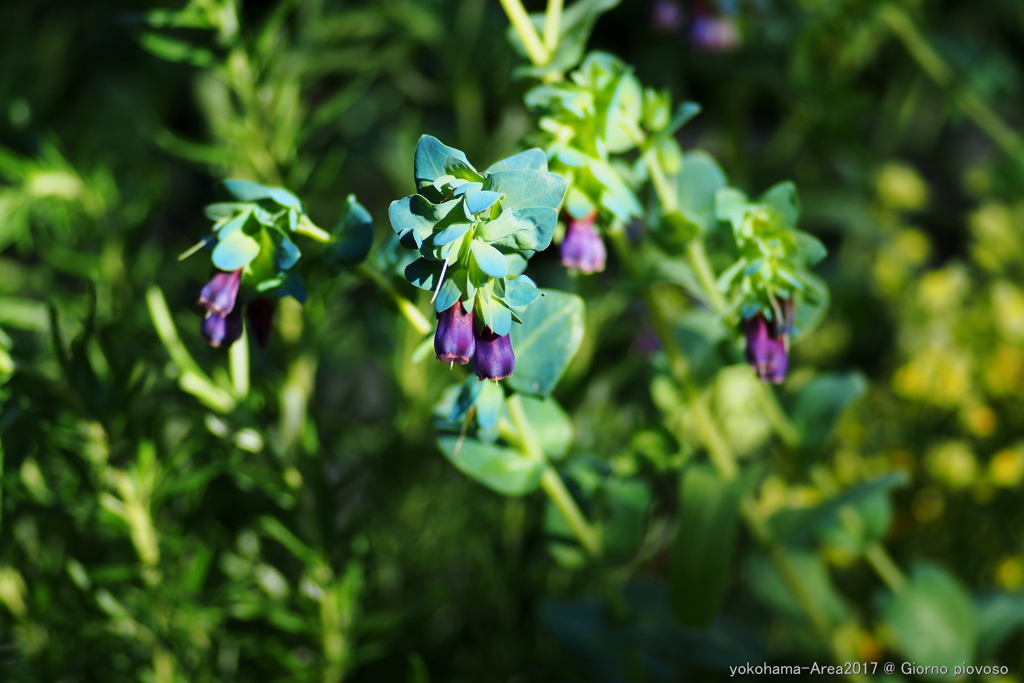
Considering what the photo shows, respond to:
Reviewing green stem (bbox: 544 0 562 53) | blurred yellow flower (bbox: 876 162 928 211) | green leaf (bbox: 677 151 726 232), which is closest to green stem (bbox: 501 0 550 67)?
green stem (bbox: 544 0 562 53)

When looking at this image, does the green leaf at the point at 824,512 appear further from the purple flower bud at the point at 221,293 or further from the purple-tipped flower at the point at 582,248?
the purple flower bud at the point at 221,293

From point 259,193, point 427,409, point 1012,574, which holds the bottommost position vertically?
point 1012,574

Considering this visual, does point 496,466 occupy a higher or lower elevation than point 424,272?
lower

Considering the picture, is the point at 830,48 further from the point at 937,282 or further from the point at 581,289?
the point at 581,289

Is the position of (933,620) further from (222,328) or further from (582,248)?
(222,328)

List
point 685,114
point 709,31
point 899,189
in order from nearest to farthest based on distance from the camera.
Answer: point 685,114
point 709,31
point 899,189

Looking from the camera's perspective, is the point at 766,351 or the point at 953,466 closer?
the point at 766,351

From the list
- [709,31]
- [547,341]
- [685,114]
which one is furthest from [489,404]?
[709,31]
